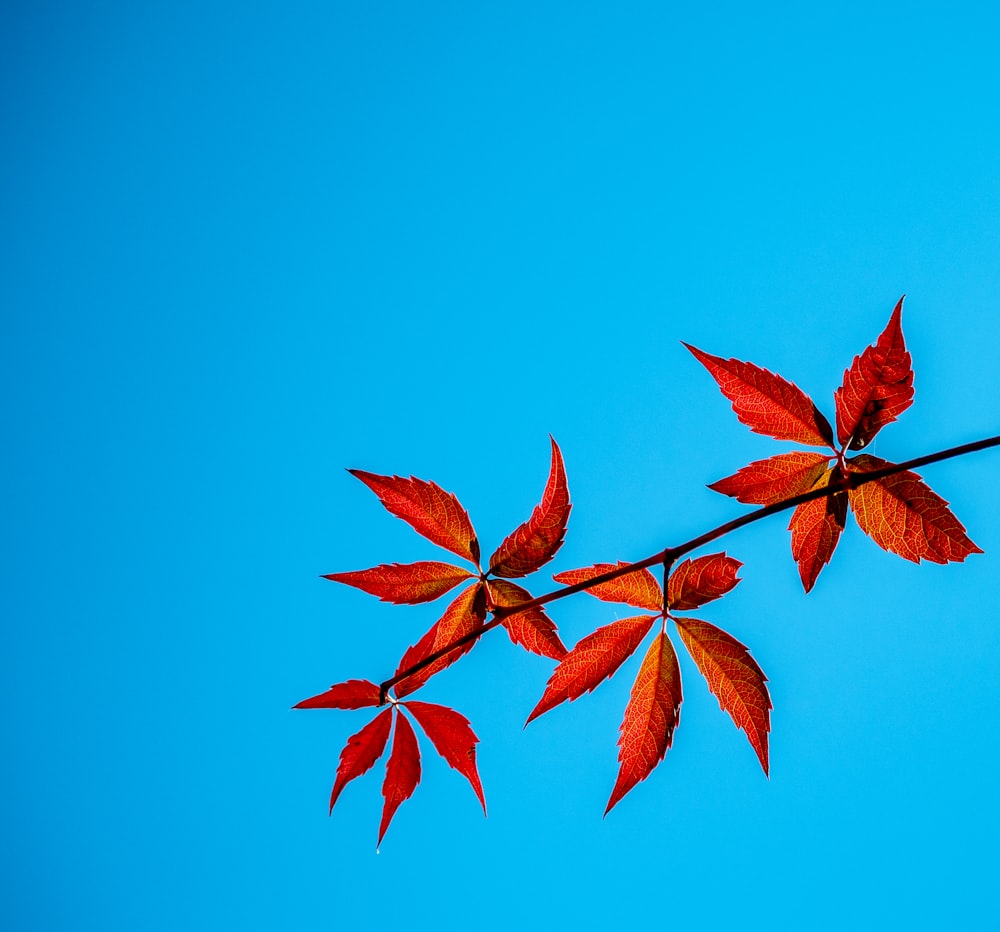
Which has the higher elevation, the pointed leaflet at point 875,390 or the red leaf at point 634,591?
the pointed leaflet at point 875,390

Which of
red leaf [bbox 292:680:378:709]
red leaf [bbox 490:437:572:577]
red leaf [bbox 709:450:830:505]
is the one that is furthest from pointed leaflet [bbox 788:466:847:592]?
red leaf [bbox 292:680:378:709]

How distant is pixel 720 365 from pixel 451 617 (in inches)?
8.2

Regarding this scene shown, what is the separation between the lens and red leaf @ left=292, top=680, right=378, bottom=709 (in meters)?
0.42

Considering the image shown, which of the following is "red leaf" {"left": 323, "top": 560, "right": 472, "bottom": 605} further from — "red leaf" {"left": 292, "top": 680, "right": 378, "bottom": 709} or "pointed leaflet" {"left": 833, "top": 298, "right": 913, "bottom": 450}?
"pointed leaflet" {"left": 833, "top": 298, "right": 913, "bottom": 450}

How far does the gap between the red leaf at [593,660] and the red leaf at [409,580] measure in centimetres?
8

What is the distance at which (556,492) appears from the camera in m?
0.41

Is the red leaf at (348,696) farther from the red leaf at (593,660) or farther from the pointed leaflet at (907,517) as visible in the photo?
the pointed leaflet at (907,517)

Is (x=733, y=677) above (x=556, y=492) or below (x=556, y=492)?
below

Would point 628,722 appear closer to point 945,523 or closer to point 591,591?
point 591,591

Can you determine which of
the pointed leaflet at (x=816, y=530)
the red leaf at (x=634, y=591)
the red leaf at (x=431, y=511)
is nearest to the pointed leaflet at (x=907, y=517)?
the pointed leaflet at (x=816, y=530)

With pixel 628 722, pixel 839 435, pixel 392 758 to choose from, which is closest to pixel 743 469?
pixel 839 435

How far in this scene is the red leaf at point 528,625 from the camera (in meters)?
0.44

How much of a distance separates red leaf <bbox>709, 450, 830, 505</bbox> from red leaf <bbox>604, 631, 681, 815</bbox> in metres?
0.10

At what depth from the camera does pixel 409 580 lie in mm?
452
